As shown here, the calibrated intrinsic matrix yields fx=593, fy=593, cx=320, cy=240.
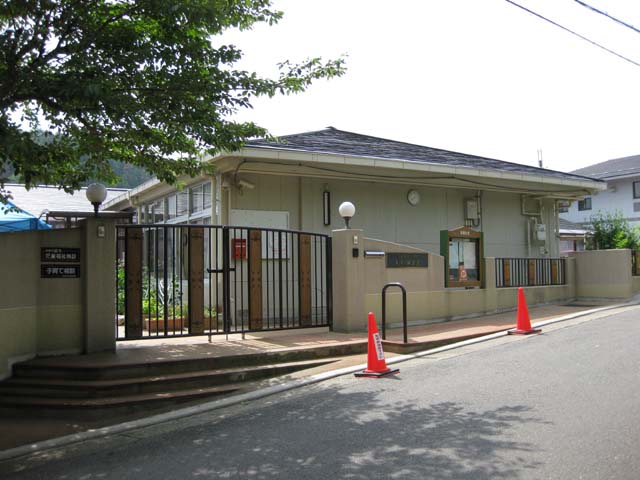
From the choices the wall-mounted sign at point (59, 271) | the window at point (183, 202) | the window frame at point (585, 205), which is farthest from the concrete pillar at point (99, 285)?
the window frame at point (585, 205)

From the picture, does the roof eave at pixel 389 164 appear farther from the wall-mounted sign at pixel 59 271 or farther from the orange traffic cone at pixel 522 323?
the orange traffic cone at pixel 522 323

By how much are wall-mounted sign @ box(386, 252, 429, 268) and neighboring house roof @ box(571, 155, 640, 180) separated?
2660 cm

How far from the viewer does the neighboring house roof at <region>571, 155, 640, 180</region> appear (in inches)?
1355

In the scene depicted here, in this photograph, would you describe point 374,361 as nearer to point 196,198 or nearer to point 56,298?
point 56,298

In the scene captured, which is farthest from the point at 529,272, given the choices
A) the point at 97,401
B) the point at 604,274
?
the point at 97,401

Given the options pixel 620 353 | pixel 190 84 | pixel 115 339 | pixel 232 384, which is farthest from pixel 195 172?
pixel 620 353

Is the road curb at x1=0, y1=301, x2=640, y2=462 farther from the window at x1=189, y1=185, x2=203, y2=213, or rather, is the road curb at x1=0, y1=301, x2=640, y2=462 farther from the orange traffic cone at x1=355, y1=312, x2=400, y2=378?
the window at x1=189, y1=185, x2=203, y2=213

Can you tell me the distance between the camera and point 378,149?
51.3ft

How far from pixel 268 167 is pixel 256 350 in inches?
195

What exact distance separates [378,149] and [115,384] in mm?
10120

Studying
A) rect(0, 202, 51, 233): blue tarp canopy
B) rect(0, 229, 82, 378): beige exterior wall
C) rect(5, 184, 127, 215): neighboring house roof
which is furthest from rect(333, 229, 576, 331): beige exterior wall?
rect(5, 184, 127, 215): neighboring house roof

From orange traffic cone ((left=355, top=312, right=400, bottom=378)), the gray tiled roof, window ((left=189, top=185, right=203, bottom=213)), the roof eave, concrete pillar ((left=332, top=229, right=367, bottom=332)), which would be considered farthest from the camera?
window ((left=189, top=185, right=203, bottom=213))

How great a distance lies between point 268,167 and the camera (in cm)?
1273

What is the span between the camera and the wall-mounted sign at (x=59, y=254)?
8438 mm
